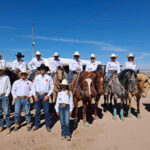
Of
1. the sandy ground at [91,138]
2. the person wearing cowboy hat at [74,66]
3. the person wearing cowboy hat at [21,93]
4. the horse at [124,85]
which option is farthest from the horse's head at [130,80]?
the person wearing cowboy hat at [21,93]

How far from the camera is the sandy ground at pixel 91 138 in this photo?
3.97 metres

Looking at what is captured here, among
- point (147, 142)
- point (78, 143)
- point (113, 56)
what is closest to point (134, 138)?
point (147, 142)

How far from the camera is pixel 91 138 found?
4.48 meters

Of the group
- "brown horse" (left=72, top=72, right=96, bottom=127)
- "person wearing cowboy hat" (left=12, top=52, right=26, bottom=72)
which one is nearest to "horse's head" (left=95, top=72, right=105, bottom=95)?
"brown horse" (left=72, top=72, right=96, bottom=127)

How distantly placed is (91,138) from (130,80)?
2958 millimetres

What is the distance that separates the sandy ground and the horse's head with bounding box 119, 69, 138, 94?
1.48m

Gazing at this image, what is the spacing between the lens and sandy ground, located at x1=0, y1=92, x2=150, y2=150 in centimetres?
397

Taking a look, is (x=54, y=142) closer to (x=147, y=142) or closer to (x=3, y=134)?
(x=3, y=134)

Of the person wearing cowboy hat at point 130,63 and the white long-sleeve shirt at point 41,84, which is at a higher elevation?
the person wearing cowboy hat at point 130,63

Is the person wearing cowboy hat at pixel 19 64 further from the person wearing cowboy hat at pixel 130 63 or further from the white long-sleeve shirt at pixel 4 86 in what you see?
the person wearing cowboy hat at pixel 130 63

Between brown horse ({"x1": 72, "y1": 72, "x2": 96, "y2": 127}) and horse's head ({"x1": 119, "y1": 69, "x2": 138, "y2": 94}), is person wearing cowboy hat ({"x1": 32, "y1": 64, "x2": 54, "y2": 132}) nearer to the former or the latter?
brown horse ({"x1": 72, "y1": 72, "x2": 96, "y2": 127})

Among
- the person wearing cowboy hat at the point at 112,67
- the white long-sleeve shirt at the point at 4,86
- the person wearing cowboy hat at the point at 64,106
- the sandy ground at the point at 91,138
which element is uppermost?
the person wearing cowboy hat at the point at 112,67

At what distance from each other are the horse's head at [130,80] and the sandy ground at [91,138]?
1478 mm

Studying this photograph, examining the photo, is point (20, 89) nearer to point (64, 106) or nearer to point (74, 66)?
point (64, 106)
